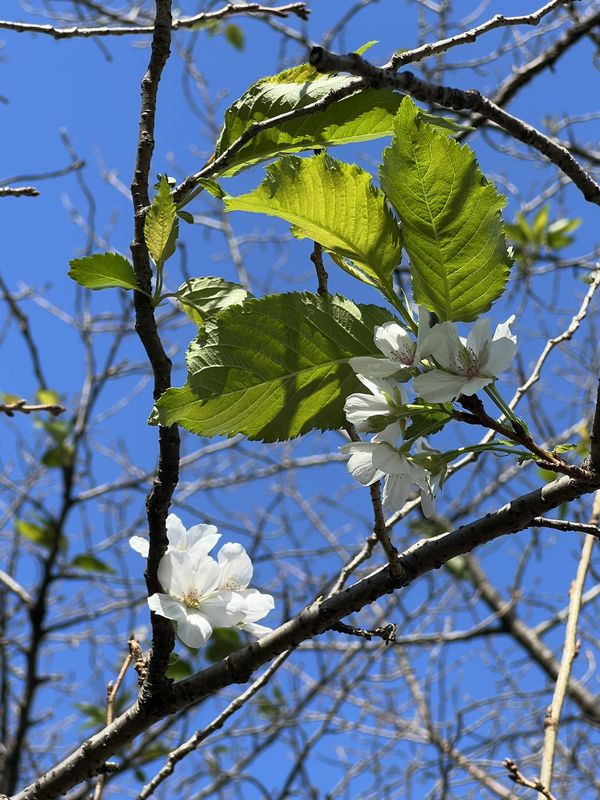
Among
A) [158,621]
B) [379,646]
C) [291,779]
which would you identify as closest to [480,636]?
[379,646]

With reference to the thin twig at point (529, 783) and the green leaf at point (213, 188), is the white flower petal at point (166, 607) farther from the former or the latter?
the thin twig at point (529, 783)

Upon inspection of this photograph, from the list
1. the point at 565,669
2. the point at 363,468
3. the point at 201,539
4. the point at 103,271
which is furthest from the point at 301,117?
the point at 565,669

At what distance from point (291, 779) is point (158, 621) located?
1975mm

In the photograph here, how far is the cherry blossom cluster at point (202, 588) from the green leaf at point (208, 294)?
277 mm

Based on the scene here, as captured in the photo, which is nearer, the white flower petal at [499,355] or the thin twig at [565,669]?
the white flower petal at [499,355]

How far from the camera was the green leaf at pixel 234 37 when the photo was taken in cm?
339

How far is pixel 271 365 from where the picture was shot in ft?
2.63

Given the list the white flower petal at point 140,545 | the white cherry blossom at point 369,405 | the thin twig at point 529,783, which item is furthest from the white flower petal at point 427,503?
the thin twig at point 529,783

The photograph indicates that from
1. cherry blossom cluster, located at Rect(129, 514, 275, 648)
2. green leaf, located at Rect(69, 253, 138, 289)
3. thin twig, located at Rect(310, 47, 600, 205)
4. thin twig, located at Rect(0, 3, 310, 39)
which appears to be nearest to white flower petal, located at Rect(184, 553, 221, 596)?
cherry blossom cluster, located at Rect(129, 514, 275, 648)

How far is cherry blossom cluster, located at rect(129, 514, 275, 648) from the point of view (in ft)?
2.94

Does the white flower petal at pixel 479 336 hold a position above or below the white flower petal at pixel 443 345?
above

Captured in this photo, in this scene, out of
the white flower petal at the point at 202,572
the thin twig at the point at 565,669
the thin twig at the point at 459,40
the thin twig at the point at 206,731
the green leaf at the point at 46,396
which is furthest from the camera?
the green leaf at the point at 46,396

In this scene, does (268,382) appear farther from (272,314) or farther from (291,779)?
(291,779)

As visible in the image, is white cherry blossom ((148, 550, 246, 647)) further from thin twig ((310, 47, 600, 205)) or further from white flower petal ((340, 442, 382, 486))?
thin twig ((310, 47, 600, 205))
